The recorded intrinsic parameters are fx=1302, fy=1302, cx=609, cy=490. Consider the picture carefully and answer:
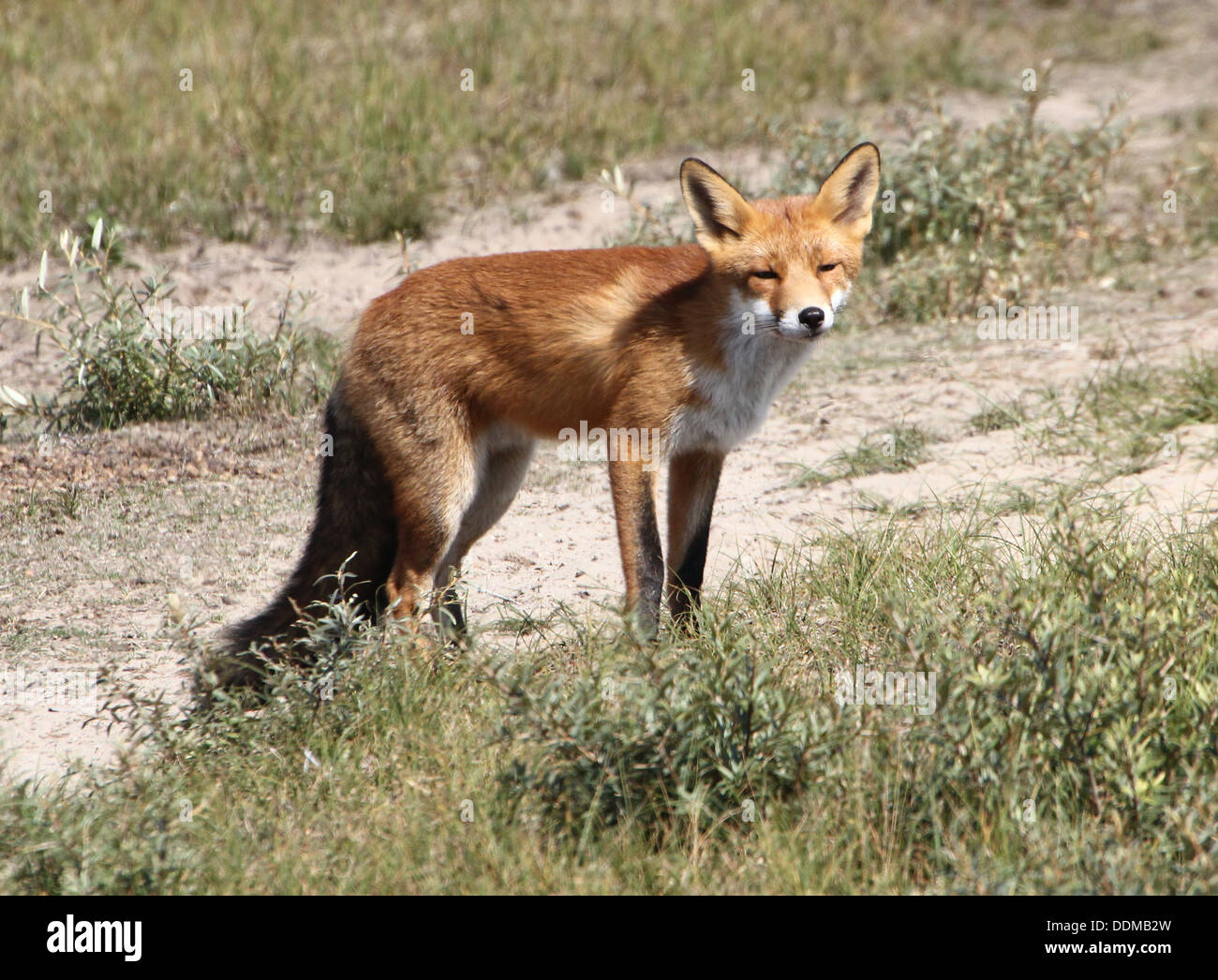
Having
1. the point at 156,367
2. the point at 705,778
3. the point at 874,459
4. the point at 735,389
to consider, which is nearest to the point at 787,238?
the point at 735,389

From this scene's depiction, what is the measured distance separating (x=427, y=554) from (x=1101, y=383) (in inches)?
143

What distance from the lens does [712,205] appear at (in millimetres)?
4285

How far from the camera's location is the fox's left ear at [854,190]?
4.30m

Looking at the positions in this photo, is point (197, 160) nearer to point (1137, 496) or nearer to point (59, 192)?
point (59, 192)

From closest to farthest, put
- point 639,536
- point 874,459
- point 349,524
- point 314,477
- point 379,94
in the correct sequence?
point 639,536 < point 349,524 < point 874,459 < point 314,477 < point 379,94

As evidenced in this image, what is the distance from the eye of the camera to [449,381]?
4469 millimetres

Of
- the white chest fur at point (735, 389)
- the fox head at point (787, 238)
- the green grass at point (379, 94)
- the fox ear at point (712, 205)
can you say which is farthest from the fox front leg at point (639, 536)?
the green grass at point (379, 94)

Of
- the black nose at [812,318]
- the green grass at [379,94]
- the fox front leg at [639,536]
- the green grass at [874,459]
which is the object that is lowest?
the fox front leg at [639,536]

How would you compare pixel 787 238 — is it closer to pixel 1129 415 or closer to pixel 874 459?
pixel 874 459

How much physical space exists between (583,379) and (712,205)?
72cm

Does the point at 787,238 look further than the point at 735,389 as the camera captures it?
No

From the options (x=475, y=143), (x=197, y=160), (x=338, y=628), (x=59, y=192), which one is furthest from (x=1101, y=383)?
(x=59, y=192)

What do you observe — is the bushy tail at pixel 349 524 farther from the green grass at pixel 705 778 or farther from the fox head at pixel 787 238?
the fox head at pixel 787 238

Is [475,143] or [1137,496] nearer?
[1137,496]
